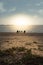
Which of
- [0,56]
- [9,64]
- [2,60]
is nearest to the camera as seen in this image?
[9,64]

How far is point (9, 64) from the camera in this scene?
1802cm

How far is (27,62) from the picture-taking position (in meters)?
18.6

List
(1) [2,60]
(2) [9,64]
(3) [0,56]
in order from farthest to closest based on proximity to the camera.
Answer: (3) [0,56], (1) [2,60], (2) [9,64]

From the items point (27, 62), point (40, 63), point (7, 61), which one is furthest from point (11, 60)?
point (40, 63)

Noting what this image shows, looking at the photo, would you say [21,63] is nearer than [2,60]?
Yes

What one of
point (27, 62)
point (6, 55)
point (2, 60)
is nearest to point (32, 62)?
point (27, 62)

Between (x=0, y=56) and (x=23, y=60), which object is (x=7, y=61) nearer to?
(x=23, y=60)

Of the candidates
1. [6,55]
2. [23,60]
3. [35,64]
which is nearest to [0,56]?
[6,55]

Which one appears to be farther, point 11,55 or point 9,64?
point 11,55

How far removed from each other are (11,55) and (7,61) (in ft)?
11.0

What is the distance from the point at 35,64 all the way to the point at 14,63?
2.07 m

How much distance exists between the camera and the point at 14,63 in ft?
60.3

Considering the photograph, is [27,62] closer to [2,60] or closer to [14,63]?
[14,63]

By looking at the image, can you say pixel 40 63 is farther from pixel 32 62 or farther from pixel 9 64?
pixel 9 64
